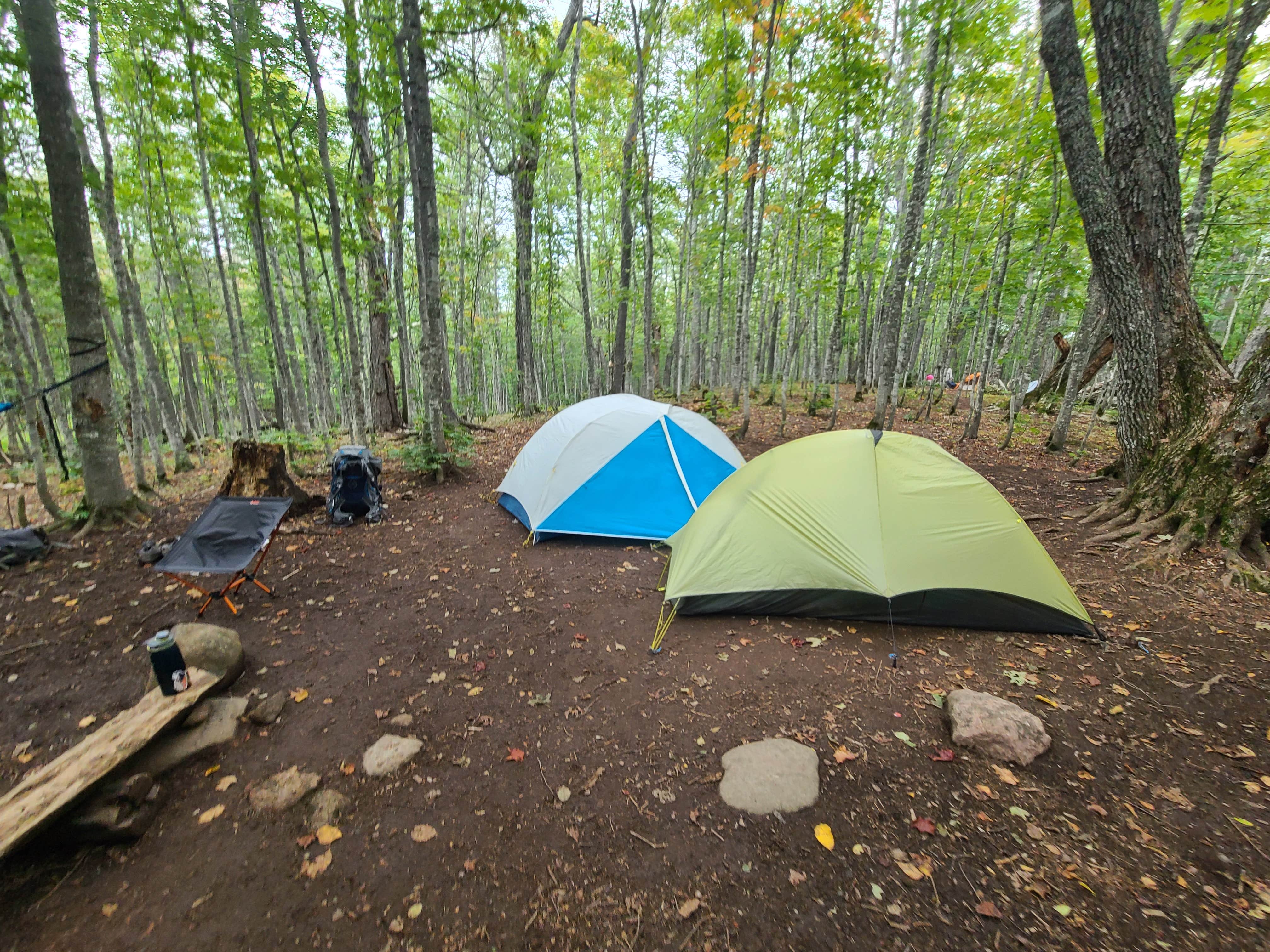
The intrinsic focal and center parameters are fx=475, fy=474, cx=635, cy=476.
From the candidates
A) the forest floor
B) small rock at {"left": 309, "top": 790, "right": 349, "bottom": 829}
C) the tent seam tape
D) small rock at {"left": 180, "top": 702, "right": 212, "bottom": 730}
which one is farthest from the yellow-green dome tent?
small rock at {"left": 180, "top": 702, "right": 212, "bottom": 730}

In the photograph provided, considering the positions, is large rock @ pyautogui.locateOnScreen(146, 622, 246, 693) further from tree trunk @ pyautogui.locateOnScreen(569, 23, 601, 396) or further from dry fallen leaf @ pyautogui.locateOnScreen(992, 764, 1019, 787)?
tree trunk @ pyautogui.locateOnScreen(569, 23, 601, 396)

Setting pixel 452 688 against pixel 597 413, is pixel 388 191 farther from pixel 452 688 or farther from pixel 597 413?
pixel 452 688

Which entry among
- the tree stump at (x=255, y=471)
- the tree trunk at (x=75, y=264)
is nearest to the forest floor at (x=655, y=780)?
the tree trunk at (x=75, y=264)

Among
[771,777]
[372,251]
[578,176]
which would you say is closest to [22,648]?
[771,777]

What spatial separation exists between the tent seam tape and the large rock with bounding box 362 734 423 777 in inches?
154

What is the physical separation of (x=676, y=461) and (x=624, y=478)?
72 cm

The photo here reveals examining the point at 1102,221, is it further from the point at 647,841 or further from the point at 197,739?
the point at 197,739

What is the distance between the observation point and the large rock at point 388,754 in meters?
2.76

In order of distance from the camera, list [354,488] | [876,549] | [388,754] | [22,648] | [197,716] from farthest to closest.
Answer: [354,488] → [876,549] → [22,648] → [197,716] → [388,754]

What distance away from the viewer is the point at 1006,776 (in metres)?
2.48

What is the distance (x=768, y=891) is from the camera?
2.05 meters

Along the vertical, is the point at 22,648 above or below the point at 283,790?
above

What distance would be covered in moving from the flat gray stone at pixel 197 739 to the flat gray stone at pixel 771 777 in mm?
3052

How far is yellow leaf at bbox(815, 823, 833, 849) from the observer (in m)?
2.23
